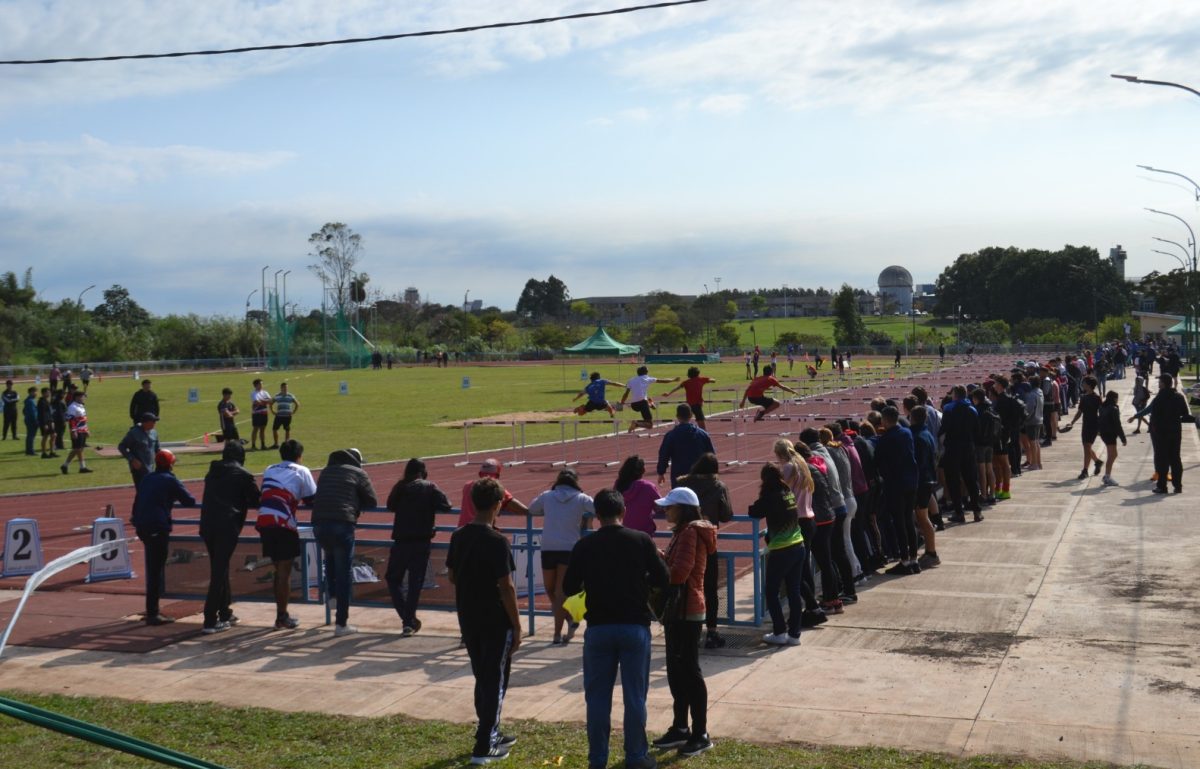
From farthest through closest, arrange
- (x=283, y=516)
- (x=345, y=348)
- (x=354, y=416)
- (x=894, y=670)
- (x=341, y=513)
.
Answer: (x=345, y=348), (x=354, y=416), (x=283, y=516), (x=341, y=513), (x=894, y=670)

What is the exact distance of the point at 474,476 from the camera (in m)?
24.3

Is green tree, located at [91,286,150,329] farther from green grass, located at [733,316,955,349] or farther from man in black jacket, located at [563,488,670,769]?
man in black jacket, located at [563,488,670,769]

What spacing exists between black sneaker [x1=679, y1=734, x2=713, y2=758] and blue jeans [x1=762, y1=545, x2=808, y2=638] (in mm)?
2568

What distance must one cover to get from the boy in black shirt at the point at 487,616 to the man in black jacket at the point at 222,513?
14.9ft

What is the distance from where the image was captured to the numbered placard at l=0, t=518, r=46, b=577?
14922 mm

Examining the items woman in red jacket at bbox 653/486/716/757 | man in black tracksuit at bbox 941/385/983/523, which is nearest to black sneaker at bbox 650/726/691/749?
woman in red jacket at bbox 653/486/716/757

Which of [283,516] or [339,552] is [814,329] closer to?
[339,552]

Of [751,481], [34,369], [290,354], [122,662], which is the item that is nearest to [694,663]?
[122,662]

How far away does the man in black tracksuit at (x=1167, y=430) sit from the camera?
19.8 meters

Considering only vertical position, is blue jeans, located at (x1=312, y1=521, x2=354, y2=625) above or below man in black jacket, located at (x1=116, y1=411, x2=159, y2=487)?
below

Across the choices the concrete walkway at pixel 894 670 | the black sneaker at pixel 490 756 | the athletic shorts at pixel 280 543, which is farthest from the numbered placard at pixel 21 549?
the black sneaker at pixel 490 756

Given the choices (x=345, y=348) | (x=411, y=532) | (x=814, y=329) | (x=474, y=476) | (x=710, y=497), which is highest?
(x=814, y=329)

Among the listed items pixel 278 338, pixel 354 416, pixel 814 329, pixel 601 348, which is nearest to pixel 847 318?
pixel 814 329

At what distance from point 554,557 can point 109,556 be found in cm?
712
